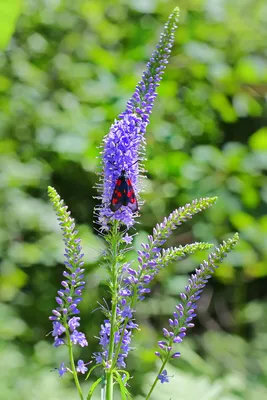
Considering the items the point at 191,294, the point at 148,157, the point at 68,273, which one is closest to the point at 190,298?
the point at 191,294

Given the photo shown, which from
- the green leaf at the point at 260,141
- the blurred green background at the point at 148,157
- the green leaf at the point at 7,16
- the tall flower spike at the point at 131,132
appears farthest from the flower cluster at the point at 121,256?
the green leaf at the point at 260,141

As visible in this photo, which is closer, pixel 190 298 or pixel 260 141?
pixel 190 298

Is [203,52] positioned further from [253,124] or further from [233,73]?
[253,124]

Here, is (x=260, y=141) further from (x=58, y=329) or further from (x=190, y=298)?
(x=58, y=329)

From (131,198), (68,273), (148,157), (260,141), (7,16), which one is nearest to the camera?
(7,16)

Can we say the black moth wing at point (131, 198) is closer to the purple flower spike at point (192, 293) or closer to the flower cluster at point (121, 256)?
the flower cluster at point (121, 256)

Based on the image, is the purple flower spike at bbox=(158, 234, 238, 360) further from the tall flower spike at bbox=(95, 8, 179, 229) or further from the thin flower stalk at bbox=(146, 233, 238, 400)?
the tall flower spike at bbox=(95, 8, 179, 229)
